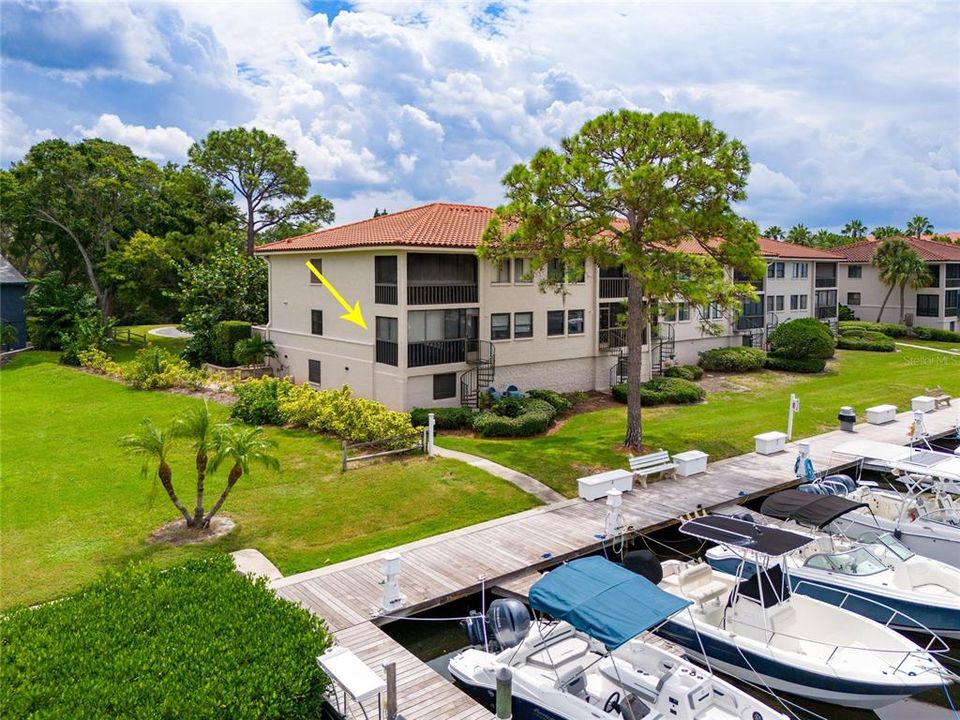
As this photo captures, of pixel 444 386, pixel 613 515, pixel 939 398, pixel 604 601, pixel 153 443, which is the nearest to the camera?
pixel 604 601

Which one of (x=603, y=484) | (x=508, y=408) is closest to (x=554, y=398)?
(x=508, y=408)

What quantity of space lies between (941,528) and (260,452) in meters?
16.4

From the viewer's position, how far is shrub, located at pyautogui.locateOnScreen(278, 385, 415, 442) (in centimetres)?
2470

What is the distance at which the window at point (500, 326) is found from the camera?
31.3m

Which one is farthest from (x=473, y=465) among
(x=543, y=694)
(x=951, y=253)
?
(x=951, y=253)

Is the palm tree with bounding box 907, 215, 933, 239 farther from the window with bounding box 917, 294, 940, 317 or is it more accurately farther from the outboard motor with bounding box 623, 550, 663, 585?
the outboard motor with bounding box 623, 550, 663, 585

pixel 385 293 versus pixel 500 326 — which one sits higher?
pixel 385 293

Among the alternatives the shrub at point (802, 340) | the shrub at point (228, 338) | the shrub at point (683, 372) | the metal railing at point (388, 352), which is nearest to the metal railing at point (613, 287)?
the shrub at point (683, 372)

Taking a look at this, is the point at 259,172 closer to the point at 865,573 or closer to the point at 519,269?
the point at 519,269

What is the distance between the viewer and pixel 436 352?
95.9 ft

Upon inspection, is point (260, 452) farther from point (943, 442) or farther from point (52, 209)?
point (52, 209)

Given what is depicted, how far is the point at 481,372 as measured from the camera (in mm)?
30688

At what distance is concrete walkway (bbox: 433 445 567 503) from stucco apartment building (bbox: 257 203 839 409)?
4.90 m

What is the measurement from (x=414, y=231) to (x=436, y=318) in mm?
3655
